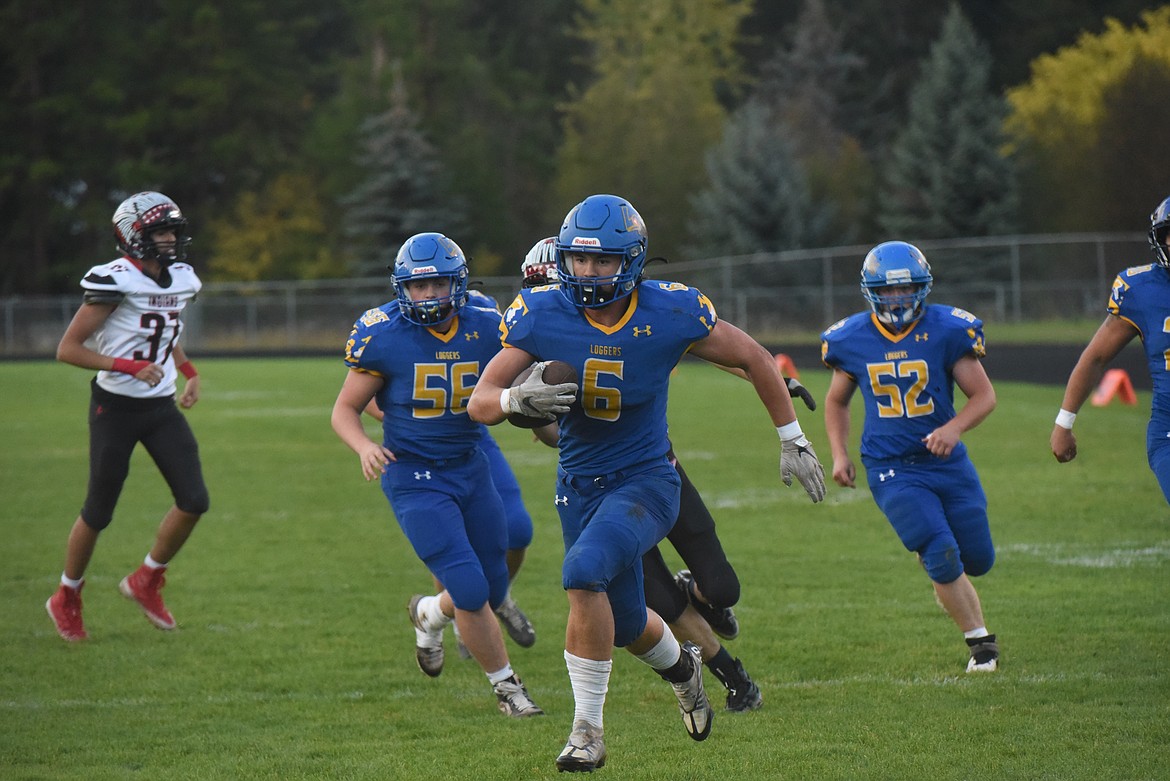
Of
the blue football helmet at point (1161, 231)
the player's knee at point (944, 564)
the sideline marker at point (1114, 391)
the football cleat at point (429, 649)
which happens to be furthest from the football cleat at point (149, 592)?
the sideline marker at point (1114, 391)

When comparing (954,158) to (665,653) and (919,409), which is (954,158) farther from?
(665,653)

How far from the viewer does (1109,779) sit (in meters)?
4.41

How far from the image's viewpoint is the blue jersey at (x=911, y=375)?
6.25 m

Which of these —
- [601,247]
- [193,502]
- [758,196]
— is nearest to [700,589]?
Result: [601,247]

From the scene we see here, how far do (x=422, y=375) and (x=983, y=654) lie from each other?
8.16 feet

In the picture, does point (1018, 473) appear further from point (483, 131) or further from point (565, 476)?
point (483, 131)

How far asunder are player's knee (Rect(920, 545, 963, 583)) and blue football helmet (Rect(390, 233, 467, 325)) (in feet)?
7.10

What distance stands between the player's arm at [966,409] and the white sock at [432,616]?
209 centimetres

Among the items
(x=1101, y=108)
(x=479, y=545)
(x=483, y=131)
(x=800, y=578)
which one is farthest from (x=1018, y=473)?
(x=483, y=131)

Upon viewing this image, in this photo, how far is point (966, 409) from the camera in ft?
20.3

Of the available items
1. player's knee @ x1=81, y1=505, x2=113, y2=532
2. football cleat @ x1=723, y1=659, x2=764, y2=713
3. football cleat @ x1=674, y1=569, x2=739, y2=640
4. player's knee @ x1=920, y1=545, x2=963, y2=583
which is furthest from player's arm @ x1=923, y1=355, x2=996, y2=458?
player's knee @ x1=81, y1=505, x2=113, y2=532

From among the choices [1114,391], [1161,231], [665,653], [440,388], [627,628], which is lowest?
[1114,391]

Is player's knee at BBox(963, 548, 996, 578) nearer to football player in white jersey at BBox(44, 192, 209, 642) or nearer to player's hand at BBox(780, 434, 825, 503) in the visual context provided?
player's hand at BBox(780, 434, 825, 503)

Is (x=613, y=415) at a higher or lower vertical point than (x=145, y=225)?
lower
